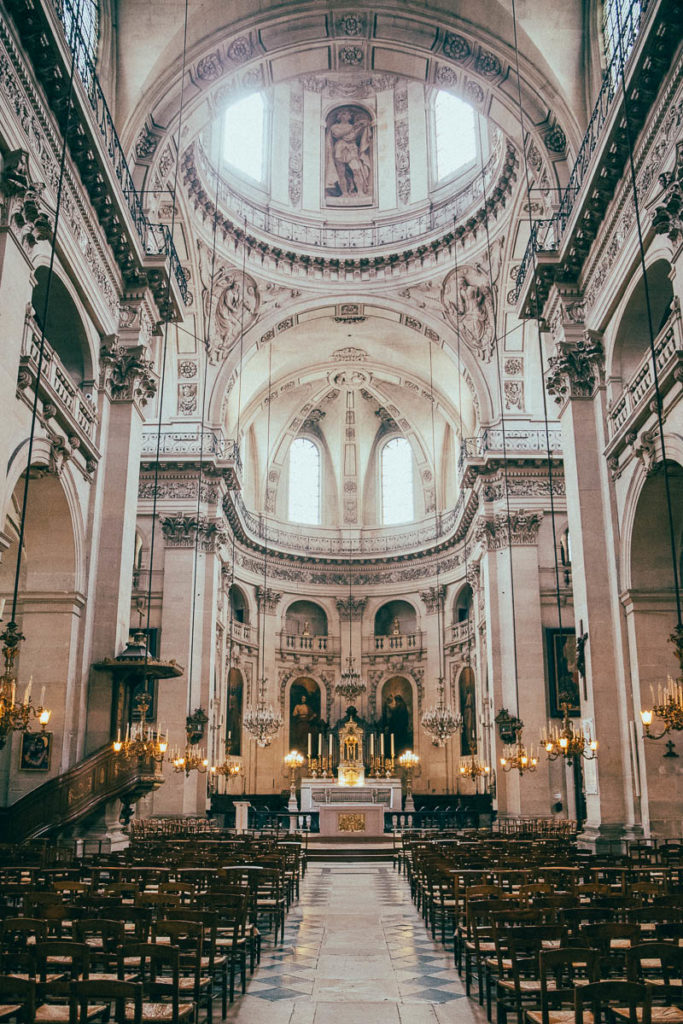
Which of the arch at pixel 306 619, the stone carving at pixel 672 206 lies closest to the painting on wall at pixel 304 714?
the arch at pixel 306 619

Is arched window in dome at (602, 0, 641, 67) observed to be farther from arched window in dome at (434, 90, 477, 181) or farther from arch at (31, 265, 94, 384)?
arched window in dome at (434, 90, 477, 181)

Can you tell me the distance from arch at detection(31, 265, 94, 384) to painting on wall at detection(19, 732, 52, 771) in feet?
21.7

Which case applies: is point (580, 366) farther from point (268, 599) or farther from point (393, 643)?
point (393, 643)

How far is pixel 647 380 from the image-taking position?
14.8 metres

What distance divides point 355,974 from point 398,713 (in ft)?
96.0

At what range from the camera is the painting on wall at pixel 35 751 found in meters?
15.3

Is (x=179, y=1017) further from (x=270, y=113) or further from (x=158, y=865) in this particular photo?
(x=270, y=113)

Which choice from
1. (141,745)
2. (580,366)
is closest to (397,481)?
(580,366)

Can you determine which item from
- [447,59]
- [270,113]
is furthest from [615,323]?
[270,113]

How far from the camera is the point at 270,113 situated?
3188 centimetres

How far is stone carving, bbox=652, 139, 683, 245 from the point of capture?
1271 cm

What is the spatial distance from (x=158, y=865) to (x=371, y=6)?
56.5ft

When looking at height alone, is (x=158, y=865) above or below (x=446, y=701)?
below

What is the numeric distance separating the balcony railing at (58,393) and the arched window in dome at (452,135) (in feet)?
58.6
